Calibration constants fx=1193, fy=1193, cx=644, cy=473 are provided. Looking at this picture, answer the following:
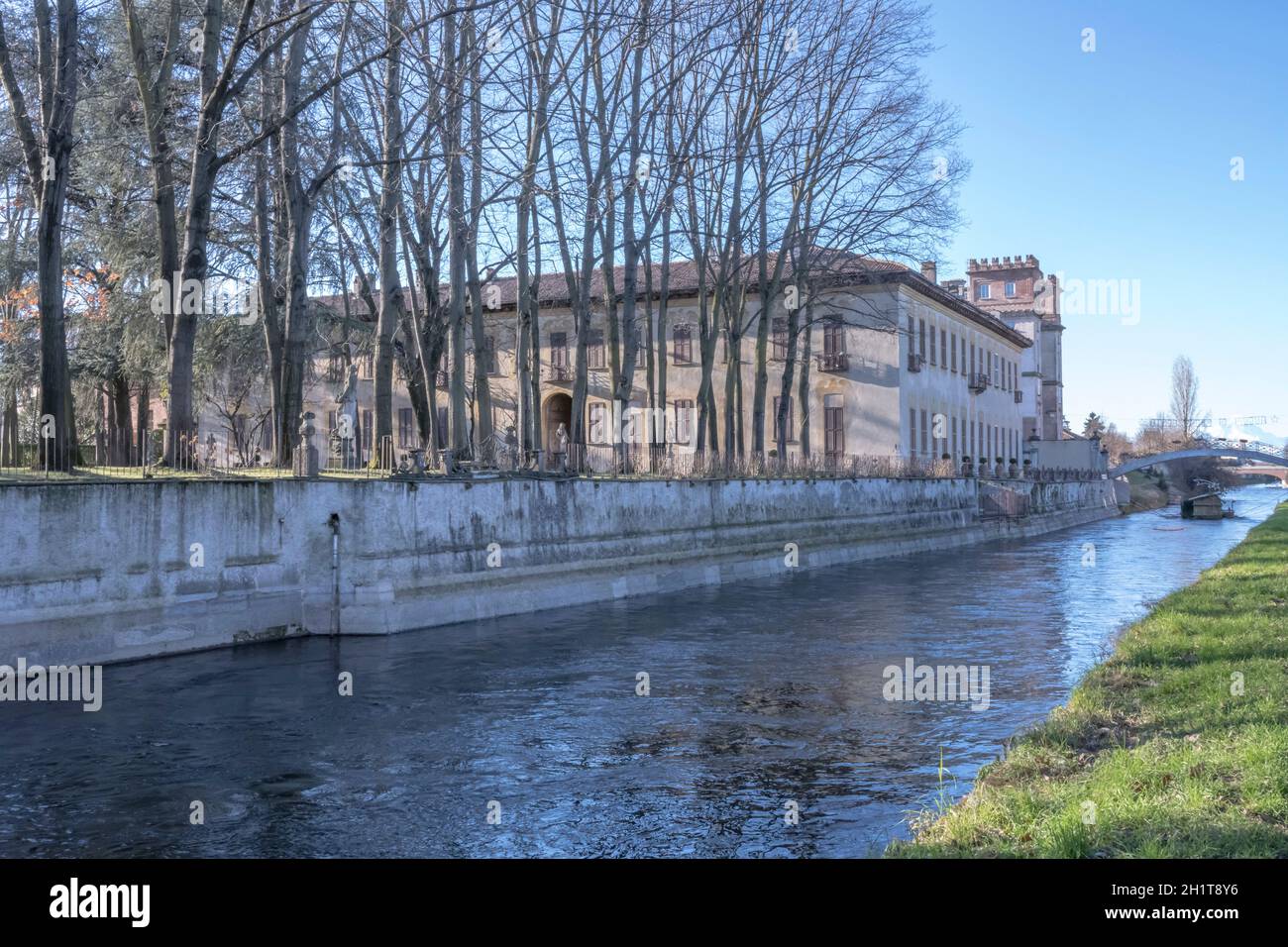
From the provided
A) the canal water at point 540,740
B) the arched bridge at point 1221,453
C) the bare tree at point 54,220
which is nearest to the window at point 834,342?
the canal water at point 540,740

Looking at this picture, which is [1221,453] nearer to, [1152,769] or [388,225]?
[388,225]

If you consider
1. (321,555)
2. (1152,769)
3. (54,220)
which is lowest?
(1152,769)

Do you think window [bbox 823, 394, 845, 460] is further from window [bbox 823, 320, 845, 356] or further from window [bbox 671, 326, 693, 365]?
window [bbox 671, 326, 693, 365]

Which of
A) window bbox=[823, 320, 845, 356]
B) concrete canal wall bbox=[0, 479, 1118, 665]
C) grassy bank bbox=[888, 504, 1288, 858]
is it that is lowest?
grassy bank bbox=[888, 504, 1288, 858]

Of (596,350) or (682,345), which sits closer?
(682,345)

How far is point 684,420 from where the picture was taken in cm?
5112

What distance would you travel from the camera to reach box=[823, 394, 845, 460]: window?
50156mm

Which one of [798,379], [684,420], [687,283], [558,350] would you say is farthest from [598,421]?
[798,379]

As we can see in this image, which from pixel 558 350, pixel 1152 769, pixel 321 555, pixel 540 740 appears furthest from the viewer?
pixel 558 350

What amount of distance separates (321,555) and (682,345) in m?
34.9

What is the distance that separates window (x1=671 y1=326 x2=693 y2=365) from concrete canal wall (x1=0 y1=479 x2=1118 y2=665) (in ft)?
73.9

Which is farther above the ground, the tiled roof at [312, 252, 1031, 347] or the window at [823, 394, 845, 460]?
the tiled roof at [312, 252, 1031, 347]

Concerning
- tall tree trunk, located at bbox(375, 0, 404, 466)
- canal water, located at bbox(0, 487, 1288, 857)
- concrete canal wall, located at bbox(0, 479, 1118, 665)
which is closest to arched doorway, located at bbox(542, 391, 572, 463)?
concrete canal wall, located at bbox(0, 479, 1118, 665)
